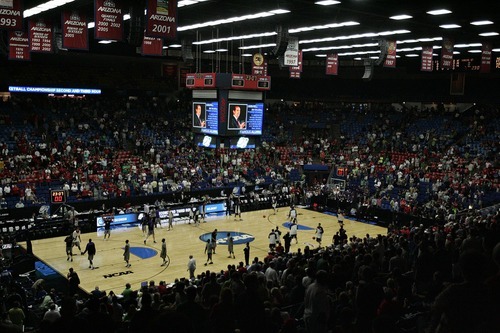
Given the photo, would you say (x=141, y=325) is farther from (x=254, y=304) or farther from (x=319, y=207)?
(x=319, y=207)

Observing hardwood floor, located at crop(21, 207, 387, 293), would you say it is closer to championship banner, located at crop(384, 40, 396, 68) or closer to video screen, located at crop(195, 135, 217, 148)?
video screen, located at crop(195, 135, 217, 148)

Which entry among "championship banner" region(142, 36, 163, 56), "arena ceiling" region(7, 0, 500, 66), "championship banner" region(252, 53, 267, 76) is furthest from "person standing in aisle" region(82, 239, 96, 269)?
"championship banner" region(252, 53, 267, 76)

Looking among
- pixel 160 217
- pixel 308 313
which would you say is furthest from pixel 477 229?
pixel 160 217

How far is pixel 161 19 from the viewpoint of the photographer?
14.3 m

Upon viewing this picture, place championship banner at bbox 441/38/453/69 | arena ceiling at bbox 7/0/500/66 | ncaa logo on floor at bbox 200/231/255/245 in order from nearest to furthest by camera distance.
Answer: arena ceiling at bbox 7/0/500/66 → championship banner at bbox 441/38/453/69 → ncaa logo on floor at bbox 200/231/255/245

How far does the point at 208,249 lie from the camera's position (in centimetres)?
2262

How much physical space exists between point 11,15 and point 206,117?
26.7 ft

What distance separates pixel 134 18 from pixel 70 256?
1325 centimetres

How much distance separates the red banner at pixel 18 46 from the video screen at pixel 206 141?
8.22 metres

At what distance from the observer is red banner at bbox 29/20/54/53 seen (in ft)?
68.4

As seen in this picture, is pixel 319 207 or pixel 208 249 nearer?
pixel 208 249

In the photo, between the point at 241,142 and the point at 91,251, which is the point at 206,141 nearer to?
the point at 241,142

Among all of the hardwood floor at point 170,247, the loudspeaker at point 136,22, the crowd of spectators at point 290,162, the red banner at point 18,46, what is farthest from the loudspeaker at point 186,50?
the loudspeaker at point 136,22

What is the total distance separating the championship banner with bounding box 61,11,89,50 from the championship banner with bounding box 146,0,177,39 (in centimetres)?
540
